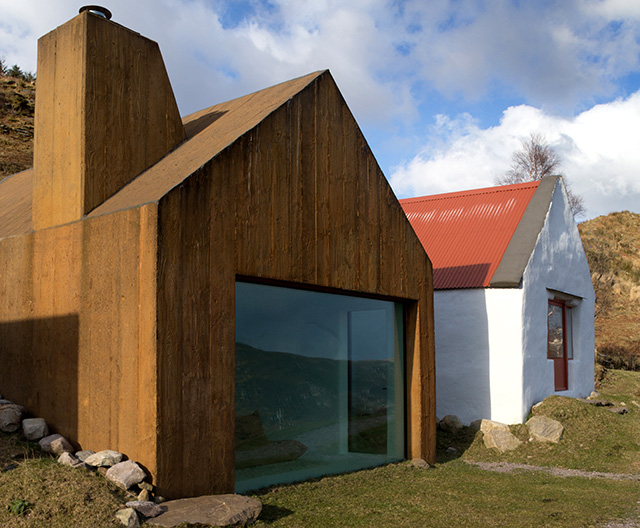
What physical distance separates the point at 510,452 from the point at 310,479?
5598 millimetres

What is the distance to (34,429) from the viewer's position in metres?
6.94

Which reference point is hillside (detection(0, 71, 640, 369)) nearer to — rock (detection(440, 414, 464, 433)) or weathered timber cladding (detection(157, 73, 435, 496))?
rock (detection(440, 414, 464, 433))

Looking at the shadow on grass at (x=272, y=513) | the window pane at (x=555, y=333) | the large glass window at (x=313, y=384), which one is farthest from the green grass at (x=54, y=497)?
the window pane at (x=555, y=333)

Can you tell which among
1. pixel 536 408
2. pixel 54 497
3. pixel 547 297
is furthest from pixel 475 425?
pixel 54 497

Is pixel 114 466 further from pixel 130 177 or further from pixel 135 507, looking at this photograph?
pixel 130 177

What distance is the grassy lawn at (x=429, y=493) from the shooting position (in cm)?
545

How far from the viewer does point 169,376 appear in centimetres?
608

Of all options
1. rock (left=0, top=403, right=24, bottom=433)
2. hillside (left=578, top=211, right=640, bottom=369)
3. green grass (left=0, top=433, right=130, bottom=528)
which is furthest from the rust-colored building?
hillside (left=578, top=211, right=640, bottom=369)

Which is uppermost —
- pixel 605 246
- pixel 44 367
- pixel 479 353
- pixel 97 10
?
pixel 605 246

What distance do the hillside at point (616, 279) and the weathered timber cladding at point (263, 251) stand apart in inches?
786

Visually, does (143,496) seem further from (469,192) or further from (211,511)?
(469,192)

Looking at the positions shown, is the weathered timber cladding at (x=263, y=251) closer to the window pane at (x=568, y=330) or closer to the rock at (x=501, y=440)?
the rock at (x=501, y=440)

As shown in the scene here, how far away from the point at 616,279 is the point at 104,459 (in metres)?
39.4

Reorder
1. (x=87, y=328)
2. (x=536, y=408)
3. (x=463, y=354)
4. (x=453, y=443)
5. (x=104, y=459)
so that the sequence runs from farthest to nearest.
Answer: (x=463, y=354), (x=536, y=408), (x=453, y=443), (x=87, y=328), (x=104, y=459)
